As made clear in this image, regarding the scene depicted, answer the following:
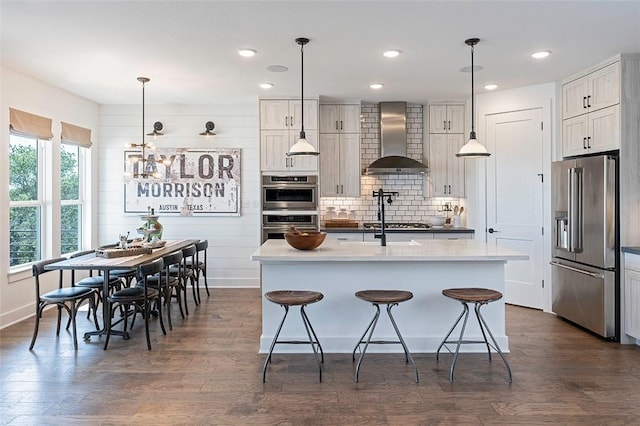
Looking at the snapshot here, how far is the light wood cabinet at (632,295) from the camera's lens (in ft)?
13.0

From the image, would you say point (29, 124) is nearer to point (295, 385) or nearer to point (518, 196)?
point (295, 385)

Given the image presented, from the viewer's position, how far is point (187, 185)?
6.56 metres

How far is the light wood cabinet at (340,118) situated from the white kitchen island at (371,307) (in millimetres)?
2912

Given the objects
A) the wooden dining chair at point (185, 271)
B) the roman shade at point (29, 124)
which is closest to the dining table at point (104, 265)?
the wooden dining chair at point (185, 271)

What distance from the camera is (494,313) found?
3863mm

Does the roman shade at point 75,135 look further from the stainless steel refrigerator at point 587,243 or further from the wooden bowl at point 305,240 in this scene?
the stainless steel refrigerator at point 587,243

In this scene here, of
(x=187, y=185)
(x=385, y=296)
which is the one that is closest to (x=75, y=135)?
(x=187, y=185)

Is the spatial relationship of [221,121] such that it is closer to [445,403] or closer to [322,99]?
[322,99]

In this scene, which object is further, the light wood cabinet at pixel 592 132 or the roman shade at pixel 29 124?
the roman shade at pixel 29 124

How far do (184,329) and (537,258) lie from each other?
3.99 m

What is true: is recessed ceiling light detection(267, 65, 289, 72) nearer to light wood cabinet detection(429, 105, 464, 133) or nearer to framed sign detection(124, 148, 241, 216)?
framed sign detection(124, 148, 241, 216)

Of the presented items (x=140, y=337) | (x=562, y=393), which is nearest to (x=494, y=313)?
(x=562, y=393)

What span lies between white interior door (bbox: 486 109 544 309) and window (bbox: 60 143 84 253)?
5.36m

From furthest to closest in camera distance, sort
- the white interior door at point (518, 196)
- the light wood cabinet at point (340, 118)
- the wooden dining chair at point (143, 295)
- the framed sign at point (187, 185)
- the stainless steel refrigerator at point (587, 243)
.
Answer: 1. the framed sign at point (187, 185)
2. the light wood cabinet at point (340, 118)
3. the white interior door at point (518, 196)
4. the stainless steel refrigerator at point (587, 243)
5. the wooden dining chair at point (143, 295)
